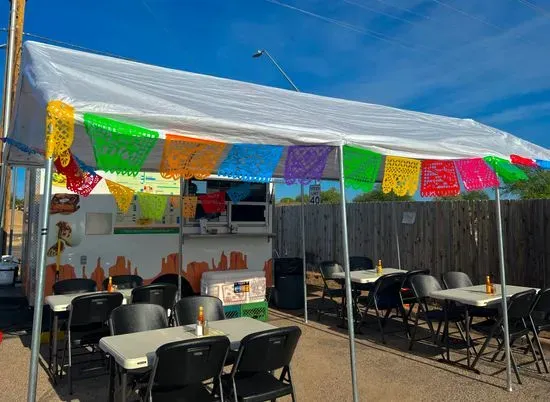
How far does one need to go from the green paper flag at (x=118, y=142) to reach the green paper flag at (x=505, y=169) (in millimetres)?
3369

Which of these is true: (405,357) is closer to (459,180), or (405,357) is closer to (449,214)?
(459,180)

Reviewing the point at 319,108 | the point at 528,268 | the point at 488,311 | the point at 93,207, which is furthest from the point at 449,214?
the point at 93,207

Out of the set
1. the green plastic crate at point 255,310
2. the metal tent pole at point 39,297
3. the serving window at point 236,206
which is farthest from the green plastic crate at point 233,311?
the metal tent pole at point 39,297

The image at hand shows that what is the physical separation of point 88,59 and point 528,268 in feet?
21.3

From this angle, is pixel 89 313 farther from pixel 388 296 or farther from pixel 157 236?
pixel 388 296

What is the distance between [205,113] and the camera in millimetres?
3463

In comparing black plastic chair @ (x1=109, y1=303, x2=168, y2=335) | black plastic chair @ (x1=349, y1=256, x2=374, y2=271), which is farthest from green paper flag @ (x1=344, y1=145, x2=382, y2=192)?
black plastic chair @ (x1=349, y1=256, x2=374, y2=271)

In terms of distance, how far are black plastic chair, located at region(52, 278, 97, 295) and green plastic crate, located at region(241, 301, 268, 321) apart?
85.1 inches

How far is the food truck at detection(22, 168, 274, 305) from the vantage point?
19.6 ft

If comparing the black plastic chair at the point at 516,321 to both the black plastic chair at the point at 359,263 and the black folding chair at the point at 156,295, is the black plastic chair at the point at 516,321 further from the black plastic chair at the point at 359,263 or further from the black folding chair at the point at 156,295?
the black folding chair at the point at 156,295

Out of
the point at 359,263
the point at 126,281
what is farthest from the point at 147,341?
the point at 359,263

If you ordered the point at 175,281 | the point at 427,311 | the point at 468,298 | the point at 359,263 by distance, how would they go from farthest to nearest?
the point at 359,263
the point at 175,281
the point at 427,311
the point at 468,298

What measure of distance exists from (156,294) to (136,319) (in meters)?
1.17

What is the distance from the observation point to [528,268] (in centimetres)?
695
